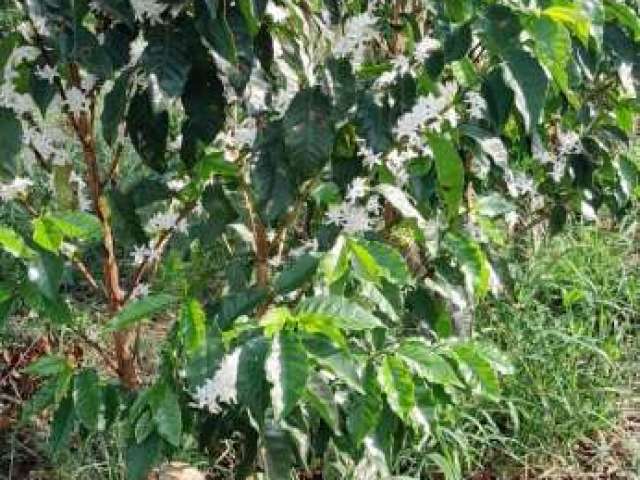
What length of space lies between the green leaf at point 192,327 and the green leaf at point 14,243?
0.25 metres

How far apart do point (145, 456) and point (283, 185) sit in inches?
19.3

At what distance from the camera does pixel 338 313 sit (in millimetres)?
1547

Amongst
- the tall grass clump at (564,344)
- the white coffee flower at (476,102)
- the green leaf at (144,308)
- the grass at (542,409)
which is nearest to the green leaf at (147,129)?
the green leaf at (144,308)

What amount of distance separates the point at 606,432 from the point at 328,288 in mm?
1514

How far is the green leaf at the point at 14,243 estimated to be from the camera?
156cm

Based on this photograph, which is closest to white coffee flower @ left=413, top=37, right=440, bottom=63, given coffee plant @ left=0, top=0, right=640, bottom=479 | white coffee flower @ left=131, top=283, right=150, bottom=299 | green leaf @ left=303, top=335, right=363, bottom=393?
coffee plant @ left=0, top=0, right=640, bottom=479

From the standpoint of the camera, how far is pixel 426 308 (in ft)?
7.41

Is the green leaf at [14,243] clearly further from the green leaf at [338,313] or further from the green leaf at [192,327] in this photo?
Answer: the green leaf at [338,313]

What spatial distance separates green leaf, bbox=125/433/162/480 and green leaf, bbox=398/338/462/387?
416mm

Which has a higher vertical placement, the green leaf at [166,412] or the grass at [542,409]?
the green leaf at [166,412]

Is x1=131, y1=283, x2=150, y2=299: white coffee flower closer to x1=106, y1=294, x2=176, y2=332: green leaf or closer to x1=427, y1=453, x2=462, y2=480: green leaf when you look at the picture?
x1=106, y1=294, x2=176, y2=332: green leaf

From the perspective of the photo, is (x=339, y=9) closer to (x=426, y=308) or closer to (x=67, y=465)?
(x=426, y=308)

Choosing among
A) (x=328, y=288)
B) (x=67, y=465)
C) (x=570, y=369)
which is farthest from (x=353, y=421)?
(x=570, y=369)

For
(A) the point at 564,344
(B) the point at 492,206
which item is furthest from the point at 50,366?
(A) the point at 564,344
